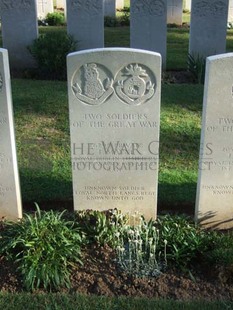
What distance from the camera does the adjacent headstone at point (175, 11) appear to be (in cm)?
1788

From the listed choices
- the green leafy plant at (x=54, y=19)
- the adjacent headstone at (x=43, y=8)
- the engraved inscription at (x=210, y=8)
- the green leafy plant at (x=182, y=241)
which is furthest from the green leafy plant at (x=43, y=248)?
the adjacent headstone at (x=43, y=8)

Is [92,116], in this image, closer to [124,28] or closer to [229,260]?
[229,260]

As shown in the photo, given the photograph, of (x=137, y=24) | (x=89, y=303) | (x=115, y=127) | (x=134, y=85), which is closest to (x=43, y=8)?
(x=137, y=24)

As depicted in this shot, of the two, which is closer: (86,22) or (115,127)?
(115,127)

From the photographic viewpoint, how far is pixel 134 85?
15.1ft

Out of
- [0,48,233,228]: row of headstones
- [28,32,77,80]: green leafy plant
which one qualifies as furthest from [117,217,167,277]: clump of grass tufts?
[28,32,77,80]: green leafy plant

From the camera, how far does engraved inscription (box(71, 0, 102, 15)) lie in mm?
10422

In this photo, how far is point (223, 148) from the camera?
4.86 meters

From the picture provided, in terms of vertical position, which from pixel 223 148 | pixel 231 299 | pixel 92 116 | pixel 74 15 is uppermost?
pixel 74 15

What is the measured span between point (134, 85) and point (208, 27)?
21.7 feet

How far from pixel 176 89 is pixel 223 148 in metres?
4.89

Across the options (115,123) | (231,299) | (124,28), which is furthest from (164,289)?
(124,28)

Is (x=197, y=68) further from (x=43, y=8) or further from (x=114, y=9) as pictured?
(x=43, y=8)

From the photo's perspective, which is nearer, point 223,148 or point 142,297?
point 142,297
